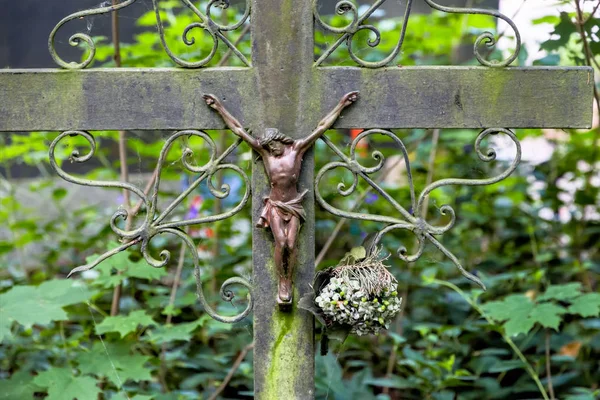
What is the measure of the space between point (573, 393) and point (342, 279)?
166cm

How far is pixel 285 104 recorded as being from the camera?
217 cm

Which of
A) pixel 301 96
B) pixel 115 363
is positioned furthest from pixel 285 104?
pixel 115 363

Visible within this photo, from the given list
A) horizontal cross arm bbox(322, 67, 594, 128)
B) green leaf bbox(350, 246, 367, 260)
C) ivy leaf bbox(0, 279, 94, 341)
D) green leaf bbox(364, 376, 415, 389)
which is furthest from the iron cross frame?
green leaf bbox(364, 376, 415, 389)

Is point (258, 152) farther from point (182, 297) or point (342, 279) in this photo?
point (182, 297)

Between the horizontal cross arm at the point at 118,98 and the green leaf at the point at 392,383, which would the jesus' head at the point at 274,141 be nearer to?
the horizontal cross arm at the point at 118,98

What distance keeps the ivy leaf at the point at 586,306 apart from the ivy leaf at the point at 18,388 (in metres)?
1.96

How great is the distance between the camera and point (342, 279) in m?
2.15

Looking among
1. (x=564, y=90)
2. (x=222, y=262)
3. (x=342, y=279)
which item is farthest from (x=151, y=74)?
(x=222, y=262)

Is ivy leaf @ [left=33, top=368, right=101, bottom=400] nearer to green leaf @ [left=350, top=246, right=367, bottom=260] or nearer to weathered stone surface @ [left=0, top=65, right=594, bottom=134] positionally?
weathered stone surface @ [left=0, top=65, right=594, bottom=134]

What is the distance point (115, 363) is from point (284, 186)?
3.71 ft

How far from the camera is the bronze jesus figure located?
2123mm

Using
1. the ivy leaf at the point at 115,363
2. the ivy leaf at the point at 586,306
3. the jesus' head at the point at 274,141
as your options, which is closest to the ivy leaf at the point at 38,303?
the ivy leaf at the point at 115,363

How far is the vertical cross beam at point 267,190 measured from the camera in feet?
7.08

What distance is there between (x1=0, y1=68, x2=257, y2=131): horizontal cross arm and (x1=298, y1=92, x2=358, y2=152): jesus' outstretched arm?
184 millimetres
